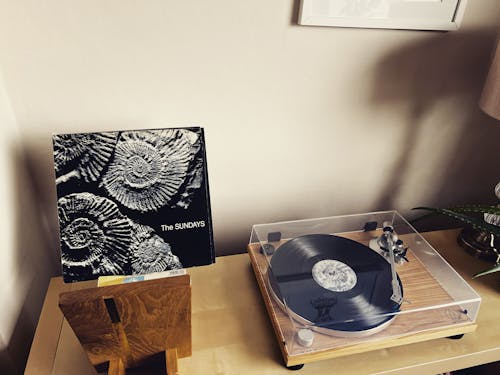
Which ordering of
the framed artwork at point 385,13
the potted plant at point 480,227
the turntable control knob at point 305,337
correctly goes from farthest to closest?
the potted plant at point 480,227 → the framed artwork at point 385,13 → the turntable control knob at point 305,337

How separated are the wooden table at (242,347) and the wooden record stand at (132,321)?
0.23 ft

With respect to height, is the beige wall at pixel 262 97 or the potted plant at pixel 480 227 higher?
the beige wall at pixel 262 97

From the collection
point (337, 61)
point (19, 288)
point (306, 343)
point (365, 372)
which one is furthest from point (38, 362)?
point (337, 61)

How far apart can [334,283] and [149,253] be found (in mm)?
390

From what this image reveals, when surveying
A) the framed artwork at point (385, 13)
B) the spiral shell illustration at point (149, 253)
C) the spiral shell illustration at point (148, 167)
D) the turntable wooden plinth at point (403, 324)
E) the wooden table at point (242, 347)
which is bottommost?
the wooden table at point (242, 347)

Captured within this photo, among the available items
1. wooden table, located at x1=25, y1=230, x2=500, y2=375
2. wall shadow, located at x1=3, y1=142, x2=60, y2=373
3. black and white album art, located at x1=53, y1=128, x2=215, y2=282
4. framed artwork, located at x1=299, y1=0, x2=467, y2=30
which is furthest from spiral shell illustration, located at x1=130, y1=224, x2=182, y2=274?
framed artwork, located at x1=299, y1=0, x2=467, y2=30

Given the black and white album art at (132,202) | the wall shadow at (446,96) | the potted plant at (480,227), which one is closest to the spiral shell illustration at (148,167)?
the black and white album art at (132,202)

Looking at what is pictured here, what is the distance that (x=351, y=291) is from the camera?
2.41 ft

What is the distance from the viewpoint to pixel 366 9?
78 centimetres

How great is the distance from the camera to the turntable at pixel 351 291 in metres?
0.67

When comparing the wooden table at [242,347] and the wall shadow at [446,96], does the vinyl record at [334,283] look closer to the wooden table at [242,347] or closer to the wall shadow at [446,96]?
the wooden table at [242,347]

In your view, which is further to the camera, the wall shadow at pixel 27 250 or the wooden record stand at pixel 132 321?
the wall shadow at pixel 27 250

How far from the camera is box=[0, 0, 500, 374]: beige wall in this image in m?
0.71

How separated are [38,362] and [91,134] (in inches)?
17.5
